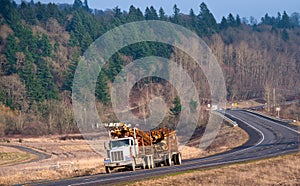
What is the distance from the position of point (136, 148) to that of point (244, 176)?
7.10 meters

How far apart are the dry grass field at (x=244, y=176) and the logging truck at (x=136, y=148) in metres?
4.11

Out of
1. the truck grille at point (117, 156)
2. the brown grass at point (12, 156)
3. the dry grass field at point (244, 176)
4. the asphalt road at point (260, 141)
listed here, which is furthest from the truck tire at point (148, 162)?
the brown grass at point (12, 156)

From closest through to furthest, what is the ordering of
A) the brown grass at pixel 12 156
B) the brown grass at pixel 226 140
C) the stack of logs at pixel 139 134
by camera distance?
the stack of logs at pixel 139 134 < the brown grass at pixel 226 140 < the brown grass at pixel 12 156

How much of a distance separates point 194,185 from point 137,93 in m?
102

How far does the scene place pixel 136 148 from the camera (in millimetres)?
37969

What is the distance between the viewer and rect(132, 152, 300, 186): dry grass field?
31984mm

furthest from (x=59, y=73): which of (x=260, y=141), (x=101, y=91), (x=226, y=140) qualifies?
(x=260, y=141)

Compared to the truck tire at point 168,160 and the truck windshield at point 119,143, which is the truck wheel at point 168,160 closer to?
the truck tire at point 168,160

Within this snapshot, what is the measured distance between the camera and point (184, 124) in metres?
105

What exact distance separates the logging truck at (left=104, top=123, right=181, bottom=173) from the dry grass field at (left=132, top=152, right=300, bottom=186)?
411 cm

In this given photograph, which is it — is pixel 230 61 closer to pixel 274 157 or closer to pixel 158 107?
pixel 158 107

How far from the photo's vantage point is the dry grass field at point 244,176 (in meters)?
32.0

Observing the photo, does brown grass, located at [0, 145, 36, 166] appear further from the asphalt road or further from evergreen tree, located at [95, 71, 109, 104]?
evergreen tree, located at [95, 71, 109, 104]

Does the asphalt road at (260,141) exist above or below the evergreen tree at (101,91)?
below
